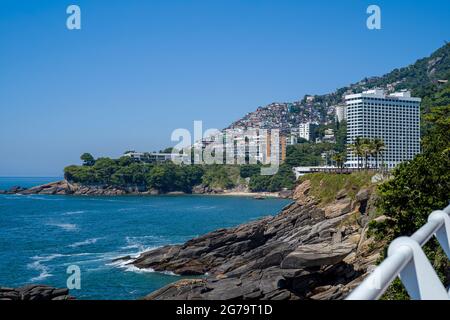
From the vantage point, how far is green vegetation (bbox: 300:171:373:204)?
43625 millimetres

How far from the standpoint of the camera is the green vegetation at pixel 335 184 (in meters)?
43.6

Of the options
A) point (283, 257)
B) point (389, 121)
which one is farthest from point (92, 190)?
point (283, 257)

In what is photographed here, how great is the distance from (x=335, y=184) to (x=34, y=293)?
3507 centimetres

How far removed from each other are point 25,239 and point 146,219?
1914cm

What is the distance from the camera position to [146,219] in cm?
6506

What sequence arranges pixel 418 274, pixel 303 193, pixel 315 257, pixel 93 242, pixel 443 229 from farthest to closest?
pixel 303 193
pixel 93 242
pixel 315 257
pixel 443 229
pixel 418 274

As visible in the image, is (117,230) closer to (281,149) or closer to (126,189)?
(126,189)

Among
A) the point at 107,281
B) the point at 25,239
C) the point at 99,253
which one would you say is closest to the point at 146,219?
the point at 25,239

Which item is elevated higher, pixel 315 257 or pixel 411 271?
pixel 411 271

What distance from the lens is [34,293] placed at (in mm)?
22312

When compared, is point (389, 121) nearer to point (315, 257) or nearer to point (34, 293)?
point (315, 257)

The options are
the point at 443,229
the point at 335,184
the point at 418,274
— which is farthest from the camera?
the point at 335,184

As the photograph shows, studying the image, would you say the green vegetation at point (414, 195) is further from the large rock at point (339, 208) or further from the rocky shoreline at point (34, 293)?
the large rock at point (339, 208)

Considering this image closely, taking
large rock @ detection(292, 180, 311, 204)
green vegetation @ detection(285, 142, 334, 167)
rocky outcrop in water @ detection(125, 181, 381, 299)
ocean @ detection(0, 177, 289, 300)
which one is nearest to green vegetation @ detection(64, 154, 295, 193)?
green vegetation @ detection(285, 142, 334, 167)
